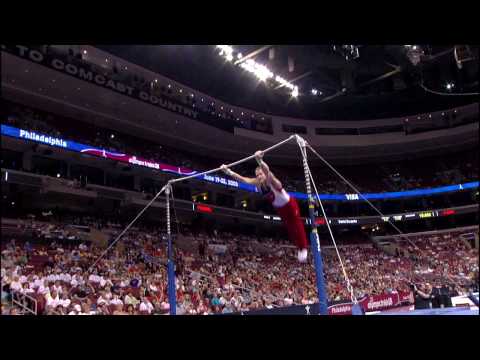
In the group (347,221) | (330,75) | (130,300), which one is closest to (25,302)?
(130,300)

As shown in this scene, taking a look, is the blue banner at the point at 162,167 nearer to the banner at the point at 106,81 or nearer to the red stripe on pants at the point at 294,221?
the banner at the point at 106,81

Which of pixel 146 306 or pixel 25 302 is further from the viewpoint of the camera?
pixel 146 306

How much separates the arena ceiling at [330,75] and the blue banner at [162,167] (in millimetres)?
6170

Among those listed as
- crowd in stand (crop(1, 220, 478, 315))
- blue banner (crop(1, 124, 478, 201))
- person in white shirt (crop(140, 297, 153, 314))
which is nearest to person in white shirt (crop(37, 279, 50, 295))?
crowd in stand (crop(1, 220, 478, 315))

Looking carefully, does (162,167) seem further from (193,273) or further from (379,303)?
(379,303)

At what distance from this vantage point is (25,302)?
10.8 metres

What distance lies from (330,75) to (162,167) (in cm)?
1409

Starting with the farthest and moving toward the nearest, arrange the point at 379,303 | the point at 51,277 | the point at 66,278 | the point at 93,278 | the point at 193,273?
the point at 193,273, the point at 379,303, the point at 93,278, the point at 66,278, the point at 51,277

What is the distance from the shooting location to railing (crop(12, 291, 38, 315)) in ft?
34.8

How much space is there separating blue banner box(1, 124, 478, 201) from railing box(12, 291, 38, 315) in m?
8.51

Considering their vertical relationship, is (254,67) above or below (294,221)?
above

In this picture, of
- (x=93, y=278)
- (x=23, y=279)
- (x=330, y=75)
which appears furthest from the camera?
(x=330, y=75)

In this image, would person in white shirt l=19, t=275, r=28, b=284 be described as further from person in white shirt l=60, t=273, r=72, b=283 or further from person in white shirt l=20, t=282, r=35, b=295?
person in white shirt l=60, t=273, r=72, b=283

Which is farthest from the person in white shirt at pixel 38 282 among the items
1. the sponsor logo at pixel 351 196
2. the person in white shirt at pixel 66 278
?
the sponsor logo at pixel 351 196
